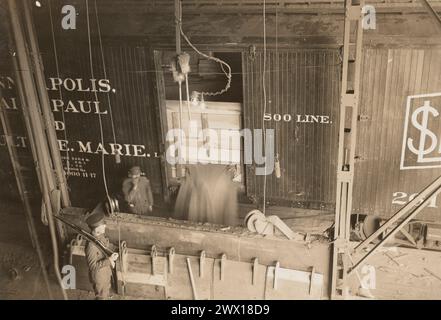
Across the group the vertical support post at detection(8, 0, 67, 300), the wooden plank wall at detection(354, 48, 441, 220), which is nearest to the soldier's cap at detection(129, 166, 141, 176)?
the vertical support post at detection(8, 0, 67, 300)

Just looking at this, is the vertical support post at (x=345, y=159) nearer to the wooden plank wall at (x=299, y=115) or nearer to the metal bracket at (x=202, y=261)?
the wooden plank wall at (x=299, y=115)

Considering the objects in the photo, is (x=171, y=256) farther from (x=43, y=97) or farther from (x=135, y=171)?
(x=43, y=97)

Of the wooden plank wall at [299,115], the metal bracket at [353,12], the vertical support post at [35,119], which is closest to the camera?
the metal bracket at [353,12]

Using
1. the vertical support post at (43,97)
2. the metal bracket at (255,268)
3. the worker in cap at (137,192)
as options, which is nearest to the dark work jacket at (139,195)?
the worker in cap at (137,192)

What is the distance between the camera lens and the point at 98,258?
7.09 metres

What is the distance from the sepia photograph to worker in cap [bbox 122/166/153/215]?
1.2 inches

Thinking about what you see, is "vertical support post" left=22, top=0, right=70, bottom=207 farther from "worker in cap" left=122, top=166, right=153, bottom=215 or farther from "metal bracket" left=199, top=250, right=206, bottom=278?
"metal bracket" left=199, top=250, right=206, bottom=278

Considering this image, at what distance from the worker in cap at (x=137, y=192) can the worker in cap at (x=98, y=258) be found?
1.92 m

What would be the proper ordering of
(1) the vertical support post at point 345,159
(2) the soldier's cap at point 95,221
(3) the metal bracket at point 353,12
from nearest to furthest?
1. (3) the metal bracket at point 353,12
2. (1) the vertical support post at point 345,159
3. (2) the soldier's cap at point 95,221

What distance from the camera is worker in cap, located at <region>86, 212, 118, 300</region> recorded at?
686 cm

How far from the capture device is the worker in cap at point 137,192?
9.11 metres

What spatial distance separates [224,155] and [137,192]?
2.00 metres
